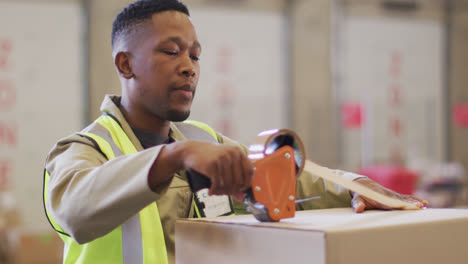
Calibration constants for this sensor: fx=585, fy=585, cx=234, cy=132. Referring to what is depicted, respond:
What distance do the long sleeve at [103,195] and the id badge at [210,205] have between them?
38 cm

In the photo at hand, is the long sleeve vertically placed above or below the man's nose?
below

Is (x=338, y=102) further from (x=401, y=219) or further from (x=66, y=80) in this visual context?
(x=401, y=219)

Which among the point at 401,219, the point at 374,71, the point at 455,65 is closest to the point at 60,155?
the point at 401,219

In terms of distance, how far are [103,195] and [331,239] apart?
336 millimetres

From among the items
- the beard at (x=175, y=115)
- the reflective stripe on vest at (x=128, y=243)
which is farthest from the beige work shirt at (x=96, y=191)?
the beard at (x=175, y=115)

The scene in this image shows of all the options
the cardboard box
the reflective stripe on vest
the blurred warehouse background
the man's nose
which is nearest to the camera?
the cardboard box

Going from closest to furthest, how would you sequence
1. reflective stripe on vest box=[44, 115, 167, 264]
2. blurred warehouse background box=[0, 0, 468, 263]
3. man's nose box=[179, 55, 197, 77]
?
1. reflective stripe on vest box=[44, 115, 167, 264]
2. man's nose box=[179, 55, 197, 77]
3. blurred warehouse background box=[0, 0, 468, 263]

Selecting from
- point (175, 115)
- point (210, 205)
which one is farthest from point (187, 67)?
point (210, 205)

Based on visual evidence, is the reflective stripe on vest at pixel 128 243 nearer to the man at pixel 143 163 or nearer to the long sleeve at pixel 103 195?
the man at pixel 143 163

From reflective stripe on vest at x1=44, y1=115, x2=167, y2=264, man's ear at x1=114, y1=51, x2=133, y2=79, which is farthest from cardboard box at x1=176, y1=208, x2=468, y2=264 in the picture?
man's ear at x1=114, y1=51, x2=133, y2=79

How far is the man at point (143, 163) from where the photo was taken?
847 mm

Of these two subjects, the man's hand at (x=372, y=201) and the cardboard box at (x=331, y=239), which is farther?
the man's hand at (x=372, y=201)

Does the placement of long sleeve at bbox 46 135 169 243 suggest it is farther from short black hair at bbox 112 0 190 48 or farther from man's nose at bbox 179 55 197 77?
short black hair at bbox 112 0 190 48

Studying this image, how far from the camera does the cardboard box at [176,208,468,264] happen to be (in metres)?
0.81
